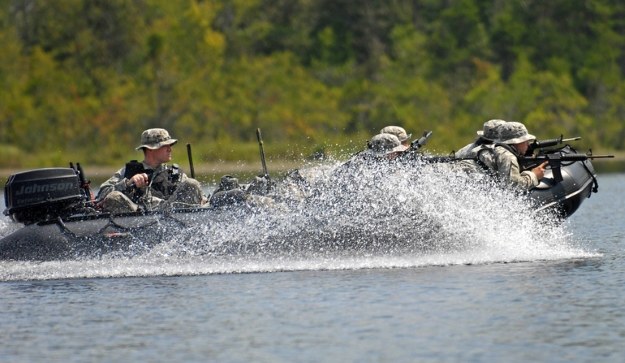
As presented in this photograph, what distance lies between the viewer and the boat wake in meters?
14.8

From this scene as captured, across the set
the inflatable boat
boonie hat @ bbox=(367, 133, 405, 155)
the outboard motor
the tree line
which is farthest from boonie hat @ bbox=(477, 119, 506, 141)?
the tree line

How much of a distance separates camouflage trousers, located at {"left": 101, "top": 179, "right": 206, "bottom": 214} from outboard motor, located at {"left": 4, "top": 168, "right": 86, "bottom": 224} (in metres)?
0.33

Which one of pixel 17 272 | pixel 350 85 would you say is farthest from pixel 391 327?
pixel 350 85

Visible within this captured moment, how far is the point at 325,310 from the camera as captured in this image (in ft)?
40.0

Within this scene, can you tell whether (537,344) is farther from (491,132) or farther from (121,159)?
(121,159)

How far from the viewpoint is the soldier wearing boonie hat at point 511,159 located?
1533 cm

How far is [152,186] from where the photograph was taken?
15.5 metres

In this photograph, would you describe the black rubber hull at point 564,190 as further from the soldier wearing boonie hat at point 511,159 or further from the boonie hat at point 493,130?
the boonie hat at point 493,130

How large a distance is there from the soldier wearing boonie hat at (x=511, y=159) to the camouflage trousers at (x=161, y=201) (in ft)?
9.37

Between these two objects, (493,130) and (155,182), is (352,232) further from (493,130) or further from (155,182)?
(155,182)

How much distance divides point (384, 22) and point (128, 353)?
56.1 metres

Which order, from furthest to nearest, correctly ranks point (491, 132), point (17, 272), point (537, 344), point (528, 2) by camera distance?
1. point (528, 2)
2. point (491, 132)
3. point (17, 272)
4. point (537, 344)

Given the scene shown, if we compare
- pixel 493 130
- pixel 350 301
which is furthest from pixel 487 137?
pixel 350 301

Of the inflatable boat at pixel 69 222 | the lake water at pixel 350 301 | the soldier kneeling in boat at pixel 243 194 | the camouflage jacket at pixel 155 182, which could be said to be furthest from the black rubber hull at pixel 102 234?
the camouflage jacket at pixel 155 182
